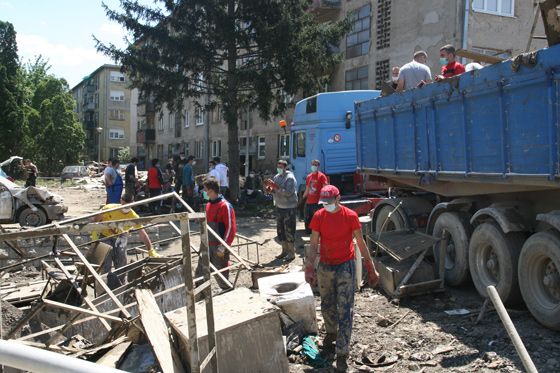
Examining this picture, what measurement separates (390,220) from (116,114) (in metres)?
59.8

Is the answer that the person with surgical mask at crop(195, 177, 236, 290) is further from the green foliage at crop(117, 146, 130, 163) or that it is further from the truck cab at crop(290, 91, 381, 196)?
the green foliage at crop(117, 146, 130, 163)

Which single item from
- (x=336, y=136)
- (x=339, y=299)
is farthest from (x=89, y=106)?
(x=339, y=299)

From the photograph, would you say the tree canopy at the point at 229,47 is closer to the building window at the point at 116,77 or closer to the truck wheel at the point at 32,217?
the truck wheel at the point at 32,217

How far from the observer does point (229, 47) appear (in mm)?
16688

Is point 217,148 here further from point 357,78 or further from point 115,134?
point 115,134

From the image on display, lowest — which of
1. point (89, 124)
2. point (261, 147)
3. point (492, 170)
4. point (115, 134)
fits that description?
point (492, 170)

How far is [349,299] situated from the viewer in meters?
4.36

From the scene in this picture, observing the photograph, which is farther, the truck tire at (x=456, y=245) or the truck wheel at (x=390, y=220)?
the truck wheel at (x=390, y=220)

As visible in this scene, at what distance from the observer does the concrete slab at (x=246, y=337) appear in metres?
3.64

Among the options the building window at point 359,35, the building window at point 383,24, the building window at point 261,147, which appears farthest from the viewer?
the building window at point 261,147

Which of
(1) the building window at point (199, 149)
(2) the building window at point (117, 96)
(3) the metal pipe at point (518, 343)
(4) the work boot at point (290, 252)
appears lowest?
(4) the work boot at point (290, 252)

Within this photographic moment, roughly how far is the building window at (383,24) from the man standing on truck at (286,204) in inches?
477

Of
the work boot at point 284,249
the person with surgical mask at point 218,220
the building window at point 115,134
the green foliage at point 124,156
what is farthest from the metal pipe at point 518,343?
the building window at point 115,134

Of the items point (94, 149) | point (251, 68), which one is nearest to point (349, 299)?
point (251, 68)
